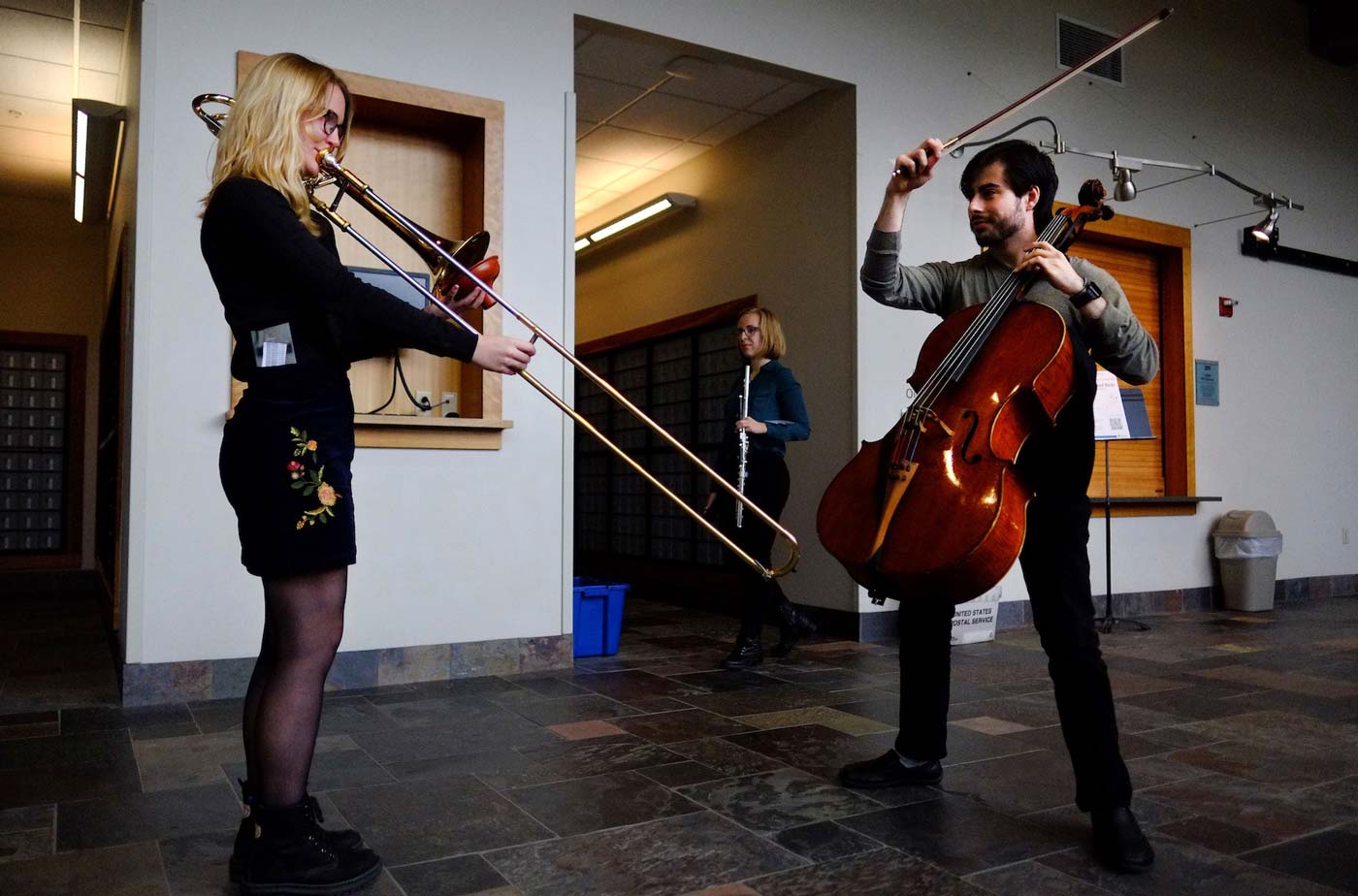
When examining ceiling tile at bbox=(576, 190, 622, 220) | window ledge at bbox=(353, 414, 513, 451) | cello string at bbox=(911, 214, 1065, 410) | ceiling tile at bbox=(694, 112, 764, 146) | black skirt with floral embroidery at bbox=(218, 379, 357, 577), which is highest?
ceiling tile at bbox=(694, 112, 764, 146)

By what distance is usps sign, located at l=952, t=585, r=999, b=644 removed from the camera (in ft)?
16.1

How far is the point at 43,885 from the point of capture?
1912mm

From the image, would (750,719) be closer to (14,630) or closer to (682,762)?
(682,762)

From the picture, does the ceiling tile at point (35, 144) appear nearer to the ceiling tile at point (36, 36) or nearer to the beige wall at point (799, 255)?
the ceiling tile at point (36, 36)

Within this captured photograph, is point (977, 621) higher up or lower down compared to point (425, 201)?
lower down

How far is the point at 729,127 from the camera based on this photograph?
6.30 metres

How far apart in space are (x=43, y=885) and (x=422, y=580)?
2.11 meters

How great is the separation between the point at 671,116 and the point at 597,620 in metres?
3.26

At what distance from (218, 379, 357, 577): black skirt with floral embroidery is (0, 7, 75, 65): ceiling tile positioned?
4.58m

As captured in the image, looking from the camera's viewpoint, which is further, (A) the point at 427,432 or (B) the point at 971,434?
(A) the point at 427,432

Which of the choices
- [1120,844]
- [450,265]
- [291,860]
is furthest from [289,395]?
[1120,844]

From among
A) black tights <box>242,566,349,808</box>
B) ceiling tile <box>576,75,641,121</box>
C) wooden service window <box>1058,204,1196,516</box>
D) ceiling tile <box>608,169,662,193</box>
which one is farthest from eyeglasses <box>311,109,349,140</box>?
ceiling tile <box>608,169,662,193</box>

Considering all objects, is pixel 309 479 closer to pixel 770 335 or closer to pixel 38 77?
pixel 770 335

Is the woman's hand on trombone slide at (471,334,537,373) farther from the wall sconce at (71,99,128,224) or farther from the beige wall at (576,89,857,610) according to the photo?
the wall sconce at (71,99,128,224)
